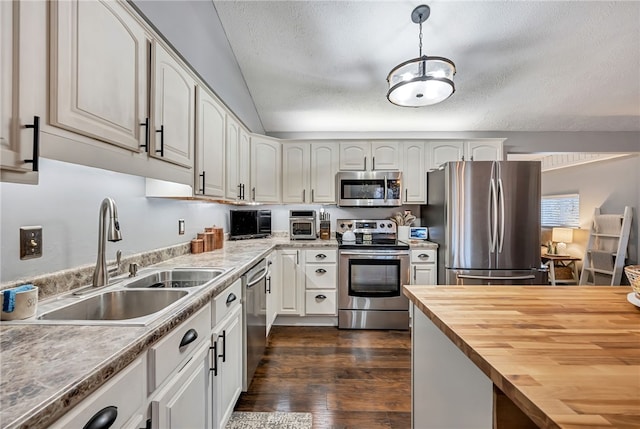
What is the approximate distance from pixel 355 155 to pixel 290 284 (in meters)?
1.82

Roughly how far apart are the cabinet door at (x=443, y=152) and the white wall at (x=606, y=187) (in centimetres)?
334

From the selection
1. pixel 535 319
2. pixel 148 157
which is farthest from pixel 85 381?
pixel 535 319

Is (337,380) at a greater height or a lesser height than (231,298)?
lesser

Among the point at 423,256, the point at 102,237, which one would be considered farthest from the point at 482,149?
the point at 102,237

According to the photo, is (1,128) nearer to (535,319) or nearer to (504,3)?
(535,319)

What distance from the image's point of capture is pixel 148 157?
129 cm

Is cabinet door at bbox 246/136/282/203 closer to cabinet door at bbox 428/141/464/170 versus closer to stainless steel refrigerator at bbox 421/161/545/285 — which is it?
cabinet door at bbox 428/141/464/170

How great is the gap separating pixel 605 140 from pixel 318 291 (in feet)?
15.0

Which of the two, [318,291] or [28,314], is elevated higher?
[28,314]

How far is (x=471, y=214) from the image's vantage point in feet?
9.17

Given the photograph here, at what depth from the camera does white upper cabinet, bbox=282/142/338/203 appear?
11.9 feet

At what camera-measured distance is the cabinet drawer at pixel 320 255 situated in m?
3.16

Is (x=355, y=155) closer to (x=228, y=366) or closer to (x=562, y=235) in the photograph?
(x=228, y=366)

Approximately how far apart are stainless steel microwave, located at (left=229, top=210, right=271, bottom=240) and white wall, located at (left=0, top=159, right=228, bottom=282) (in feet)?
4.61
